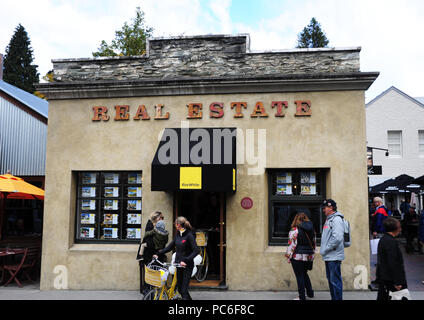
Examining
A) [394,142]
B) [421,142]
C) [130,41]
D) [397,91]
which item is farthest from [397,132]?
[130,41]

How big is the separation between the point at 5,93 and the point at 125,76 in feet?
20.6

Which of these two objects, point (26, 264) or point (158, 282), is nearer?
point (158, 282)

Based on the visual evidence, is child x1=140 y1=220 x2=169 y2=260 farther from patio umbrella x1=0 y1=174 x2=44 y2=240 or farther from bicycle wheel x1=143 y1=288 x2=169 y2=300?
patio umbrella x1=0 y1=174 x2=44 y2=240

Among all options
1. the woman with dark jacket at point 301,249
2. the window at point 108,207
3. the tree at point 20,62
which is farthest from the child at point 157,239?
the tree at point 20,62

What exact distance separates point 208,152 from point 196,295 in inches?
129

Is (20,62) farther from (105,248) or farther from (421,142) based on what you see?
(421,142)

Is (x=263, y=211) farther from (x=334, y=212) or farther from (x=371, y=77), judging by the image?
(x=371, y=77)

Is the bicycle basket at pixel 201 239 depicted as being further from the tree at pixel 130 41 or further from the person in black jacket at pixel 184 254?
the tree at pixel 130 41

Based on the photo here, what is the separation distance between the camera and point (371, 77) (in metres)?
8.56

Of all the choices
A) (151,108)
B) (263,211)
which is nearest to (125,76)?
(151,108)

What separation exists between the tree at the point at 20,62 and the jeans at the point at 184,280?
119 ft

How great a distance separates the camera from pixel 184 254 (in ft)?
23.0

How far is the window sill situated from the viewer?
909 centimetres

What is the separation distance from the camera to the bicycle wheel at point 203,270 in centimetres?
920
